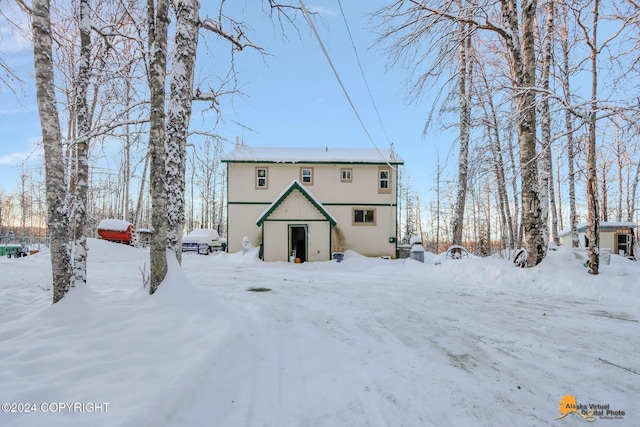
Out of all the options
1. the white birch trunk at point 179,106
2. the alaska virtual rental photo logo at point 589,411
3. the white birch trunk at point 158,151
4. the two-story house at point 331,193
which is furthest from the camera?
the two-story house at point 331,193

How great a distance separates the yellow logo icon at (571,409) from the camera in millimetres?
2303

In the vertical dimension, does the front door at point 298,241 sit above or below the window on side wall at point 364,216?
below

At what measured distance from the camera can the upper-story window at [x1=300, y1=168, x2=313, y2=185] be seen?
19266 mm

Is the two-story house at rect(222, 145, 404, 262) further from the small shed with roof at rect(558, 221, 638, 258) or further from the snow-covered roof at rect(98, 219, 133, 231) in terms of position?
the small shed with roof at rect(558, 221, 638, 258)

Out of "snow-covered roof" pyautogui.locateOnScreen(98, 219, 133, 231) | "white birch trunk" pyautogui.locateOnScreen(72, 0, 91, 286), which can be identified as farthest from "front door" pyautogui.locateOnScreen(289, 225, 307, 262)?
"snow-covered roof" pyautogui.locateOnScreen(98, 219, 133, 231)

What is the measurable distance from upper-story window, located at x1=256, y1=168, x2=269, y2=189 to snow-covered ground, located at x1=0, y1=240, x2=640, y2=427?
13965 mm

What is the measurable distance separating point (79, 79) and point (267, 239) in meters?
12.2

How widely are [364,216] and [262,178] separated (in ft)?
22.1

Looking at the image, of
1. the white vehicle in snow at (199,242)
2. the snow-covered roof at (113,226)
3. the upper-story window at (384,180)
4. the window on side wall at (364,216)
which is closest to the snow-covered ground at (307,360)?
the window on side wall at (364,216)

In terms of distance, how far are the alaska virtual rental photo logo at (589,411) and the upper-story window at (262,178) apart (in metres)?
17.8

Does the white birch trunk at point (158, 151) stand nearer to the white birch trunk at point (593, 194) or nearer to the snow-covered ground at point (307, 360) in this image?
the snow-covered ground at point (307, 360)

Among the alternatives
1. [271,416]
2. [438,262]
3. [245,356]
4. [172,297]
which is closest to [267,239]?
[438,262]

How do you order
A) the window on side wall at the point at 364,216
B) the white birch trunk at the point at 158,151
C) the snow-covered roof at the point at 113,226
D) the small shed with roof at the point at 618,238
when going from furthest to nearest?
the snow-covered roof at the point at 113,226
the window on side wall at the point at 364,216
the small shed with roof at the point at 618,238
the white birch trunk at the point at 158,151

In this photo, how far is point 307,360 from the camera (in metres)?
3.30
